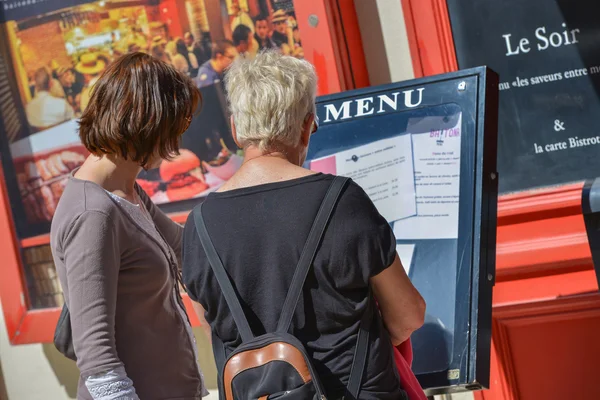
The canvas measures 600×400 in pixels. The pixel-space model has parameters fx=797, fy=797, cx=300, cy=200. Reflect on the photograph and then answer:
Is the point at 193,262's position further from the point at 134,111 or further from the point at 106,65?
the point at 106,65

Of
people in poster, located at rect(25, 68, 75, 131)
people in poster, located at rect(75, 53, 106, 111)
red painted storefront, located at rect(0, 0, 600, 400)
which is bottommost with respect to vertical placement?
red painted storefront, located at rect(0, 0, 600, 400)

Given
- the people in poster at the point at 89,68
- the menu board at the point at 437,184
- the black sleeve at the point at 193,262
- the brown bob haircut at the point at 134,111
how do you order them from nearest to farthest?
the black sleeve at the point at 193,262 → the brown bob haircut at the point at 134,111 → the menu board at the point at 437,184 → the people in poster at the point at 89,68

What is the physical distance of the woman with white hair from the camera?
158 cm

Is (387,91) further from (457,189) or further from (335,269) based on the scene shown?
(335,269)

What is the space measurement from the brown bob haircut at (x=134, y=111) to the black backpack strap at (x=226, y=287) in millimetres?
288

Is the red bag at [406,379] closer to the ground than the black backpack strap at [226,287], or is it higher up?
closer to the ground

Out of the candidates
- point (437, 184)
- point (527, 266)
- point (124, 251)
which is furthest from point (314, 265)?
point (527, 266)

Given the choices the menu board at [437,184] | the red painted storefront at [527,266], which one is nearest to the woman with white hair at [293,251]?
the menu board at [437,184]

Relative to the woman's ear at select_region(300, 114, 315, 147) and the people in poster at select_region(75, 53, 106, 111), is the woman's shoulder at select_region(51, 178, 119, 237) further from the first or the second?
the people in poster at select_region(75, 53, 106, 111)

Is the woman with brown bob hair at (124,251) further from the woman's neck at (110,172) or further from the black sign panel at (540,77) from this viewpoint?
the black sign panel at (540,77)

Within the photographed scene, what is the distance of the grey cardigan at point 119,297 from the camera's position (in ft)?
5.64

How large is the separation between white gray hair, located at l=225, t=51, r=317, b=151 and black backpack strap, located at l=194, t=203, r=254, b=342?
235mm

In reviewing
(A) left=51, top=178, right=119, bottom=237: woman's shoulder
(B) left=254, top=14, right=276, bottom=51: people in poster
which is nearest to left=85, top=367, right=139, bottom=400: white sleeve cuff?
(A) left=51, top=178, right=119, bottom=237: woman's shoulder

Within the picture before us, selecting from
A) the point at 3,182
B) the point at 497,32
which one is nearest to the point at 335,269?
the point at 497,32
